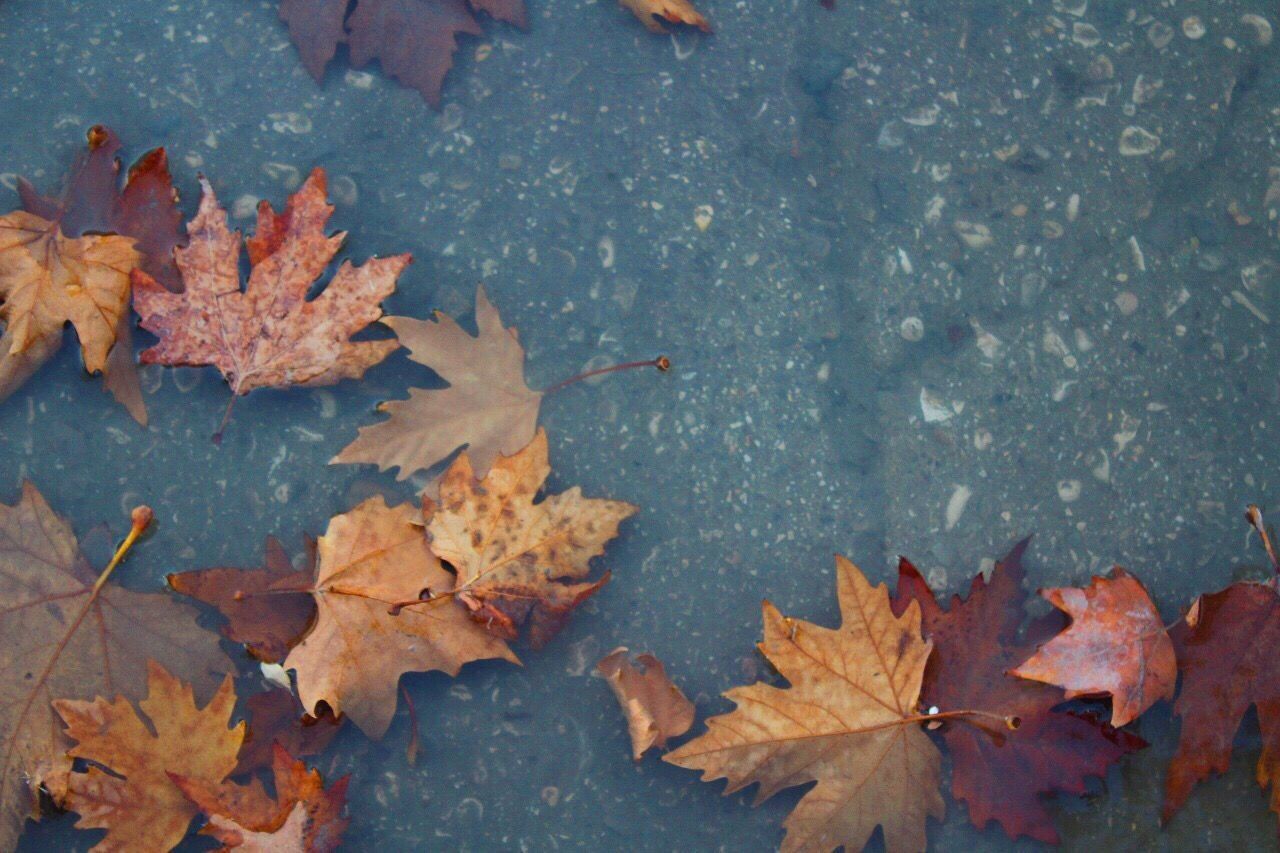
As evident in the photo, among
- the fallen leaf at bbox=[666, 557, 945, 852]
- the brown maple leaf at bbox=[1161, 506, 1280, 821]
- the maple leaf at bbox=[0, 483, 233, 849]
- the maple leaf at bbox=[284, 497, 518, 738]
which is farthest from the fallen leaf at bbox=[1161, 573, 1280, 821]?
the maple leaf at bbox=[0, 483, 233, 849]

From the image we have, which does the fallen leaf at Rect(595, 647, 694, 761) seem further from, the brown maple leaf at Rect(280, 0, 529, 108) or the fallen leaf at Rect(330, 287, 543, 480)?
the brown maple leaf at Rect(280, 0, 529, 108)

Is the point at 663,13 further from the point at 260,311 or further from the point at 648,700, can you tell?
the point at 648,700

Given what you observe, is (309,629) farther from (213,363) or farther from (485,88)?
(485,88)

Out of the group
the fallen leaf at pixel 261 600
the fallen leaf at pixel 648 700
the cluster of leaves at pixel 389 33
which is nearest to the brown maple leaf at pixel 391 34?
the cluster of leaves at pixel 389 33

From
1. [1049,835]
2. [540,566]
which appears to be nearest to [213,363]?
[540,566]

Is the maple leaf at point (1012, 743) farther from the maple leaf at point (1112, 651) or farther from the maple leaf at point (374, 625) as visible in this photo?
the maple leaf at point (374, 625)

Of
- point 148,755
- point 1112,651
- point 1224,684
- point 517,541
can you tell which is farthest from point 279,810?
point 1224,684

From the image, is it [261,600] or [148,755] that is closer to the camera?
[148,755]
